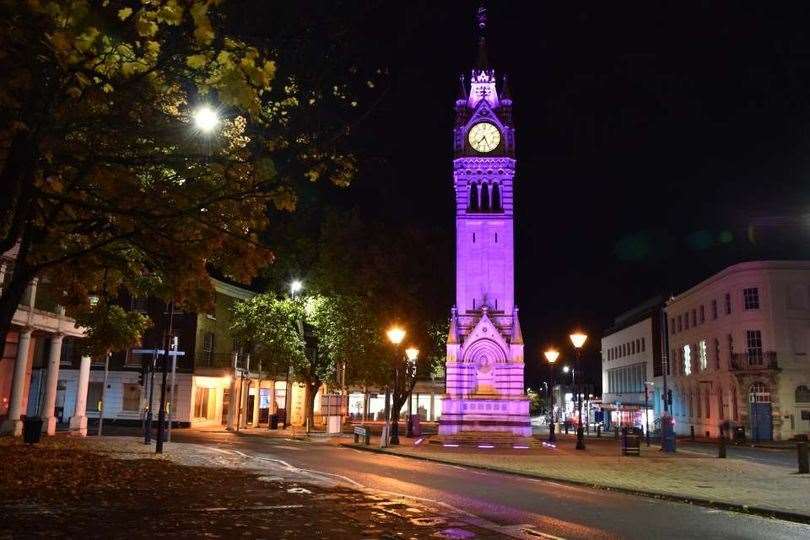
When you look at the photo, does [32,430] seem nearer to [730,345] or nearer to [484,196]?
[484,196]

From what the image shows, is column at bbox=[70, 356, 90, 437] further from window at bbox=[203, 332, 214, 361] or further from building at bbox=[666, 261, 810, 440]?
building at bbox=[666, 261, 810, 440]

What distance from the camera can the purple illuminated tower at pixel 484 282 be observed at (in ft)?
140

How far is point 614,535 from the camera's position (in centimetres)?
1049

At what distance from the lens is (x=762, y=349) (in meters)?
47.1

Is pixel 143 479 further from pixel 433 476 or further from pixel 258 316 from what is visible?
pixel 258 316

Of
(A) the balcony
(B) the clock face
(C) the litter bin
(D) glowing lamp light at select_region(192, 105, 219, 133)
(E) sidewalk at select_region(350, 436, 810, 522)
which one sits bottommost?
(E) sidewalk at select_region(350, 436, 810, 522)

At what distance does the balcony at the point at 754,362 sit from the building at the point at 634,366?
11511 millimetres

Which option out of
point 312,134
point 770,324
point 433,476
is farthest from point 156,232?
point 770,324

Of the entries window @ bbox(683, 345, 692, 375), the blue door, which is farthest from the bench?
window @ bbox(683, 345, 692, 375)

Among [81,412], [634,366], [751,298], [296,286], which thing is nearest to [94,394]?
[296,286]

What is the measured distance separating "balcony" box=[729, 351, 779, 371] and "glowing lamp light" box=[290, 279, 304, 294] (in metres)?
30.6

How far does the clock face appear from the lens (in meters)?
47.0

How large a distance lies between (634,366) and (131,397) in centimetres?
5423

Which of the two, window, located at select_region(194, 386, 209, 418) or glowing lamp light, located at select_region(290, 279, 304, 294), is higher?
glowing lamp light, located at select_region(290, 279, 304, 294)
